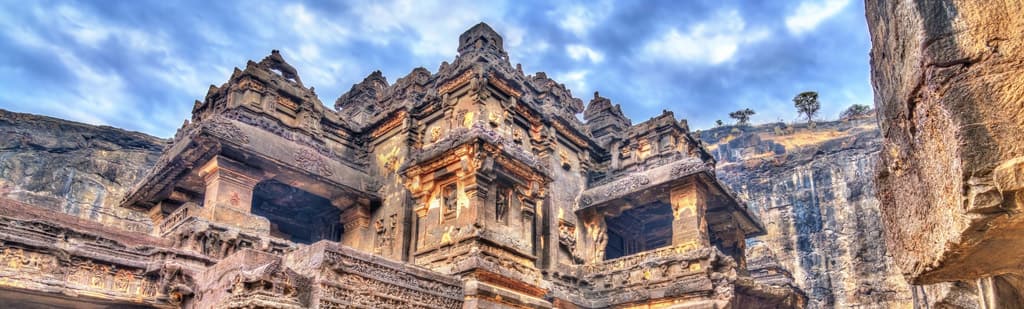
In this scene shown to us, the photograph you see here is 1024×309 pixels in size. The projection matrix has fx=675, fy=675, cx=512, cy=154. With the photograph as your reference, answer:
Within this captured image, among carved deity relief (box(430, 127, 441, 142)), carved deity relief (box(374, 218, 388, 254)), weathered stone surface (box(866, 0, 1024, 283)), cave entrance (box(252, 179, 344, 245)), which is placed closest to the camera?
weathered stone surface (box(866, 0, 1024, 283))

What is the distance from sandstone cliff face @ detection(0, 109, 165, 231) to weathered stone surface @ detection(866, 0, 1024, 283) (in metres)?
32.6

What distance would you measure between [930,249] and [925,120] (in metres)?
0.51

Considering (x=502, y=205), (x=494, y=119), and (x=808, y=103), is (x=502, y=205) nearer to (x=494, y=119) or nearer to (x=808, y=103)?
(x=494, y=119)

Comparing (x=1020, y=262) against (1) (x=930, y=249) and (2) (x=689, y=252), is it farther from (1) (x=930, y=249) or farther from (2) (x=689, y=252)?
(2) (x=689, y=252)

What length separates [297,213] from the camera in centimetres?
1784

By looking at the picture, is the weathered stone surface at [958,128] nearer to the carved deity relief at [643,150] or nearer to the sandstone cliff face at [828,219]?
the carved deity relief at [643,150]

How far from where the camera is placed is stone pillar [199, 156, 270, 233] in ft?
43.7

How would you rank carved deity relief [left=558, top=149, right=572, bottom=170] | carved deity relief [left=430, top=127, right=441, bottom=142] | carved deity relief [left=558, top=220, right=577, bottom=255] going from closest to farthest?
carved deity relief [left=430, top=127, right=441, bottom=142]
carved deity relief [left=558, top=220, right=577, bottom=255]
carved deity relief [left=558, top=149, right=572, bottom=170]

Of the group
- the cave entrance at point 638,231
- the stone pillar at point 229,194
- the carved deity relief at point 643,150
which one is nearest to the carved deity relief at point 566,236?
the cave entrance at point 638,231

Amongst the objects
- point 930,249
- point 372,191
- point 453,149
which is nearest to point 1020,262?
point 930,249

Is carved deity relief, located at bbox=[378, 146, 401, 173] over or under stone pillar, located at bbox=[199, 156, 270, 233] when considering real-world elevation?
over

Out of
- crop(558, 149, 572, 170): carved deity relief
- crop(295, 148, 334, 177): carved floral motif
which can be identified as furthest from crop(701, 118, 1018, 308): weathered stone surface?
crop(295, 148, 334, 177): carved floral motif

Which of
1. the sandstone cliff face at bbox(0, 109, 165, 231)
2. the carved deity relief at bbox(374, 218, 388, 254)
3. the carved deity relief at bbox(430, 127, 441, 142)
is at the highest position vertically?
the sandstone cliff face at bbox(0, 109, 165, 231)

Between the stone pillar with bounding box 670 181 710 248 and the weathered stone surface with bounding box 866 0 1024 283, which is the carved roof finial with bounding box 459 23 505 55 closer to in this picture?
the stone pillar with bounding box 670 181 710 248
